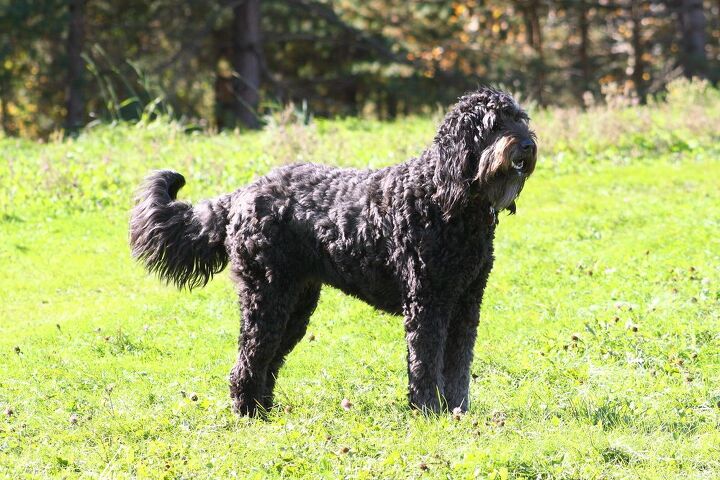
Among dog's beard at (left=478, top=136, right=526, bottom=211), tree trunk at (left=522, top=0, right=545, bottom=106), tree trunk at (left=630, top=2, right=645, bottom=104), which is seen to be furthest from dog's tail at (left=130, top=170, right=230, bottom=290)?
tree trunk at (left=630, top=2, right=645, bottom=104)

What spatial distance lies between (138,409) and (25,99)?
24.1 meters

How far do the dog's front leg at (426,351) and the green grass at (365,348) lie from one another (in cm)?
14

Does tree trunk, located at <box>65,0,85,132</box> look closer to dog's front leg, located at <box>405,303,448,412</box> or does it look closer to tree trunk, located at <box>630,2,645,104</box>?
tree trunk, located at <box>630,2,645,104</box>

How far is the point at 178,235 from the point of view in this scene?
5.98 m

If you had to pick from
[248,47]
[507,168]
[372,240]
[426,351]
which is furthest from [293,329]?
[248,47]

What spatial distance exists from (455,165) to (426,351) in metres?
1.08

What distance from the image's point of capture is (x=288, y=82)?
23.8 metres

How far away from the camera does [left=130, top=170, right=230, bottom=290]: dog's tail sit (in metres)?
5.96

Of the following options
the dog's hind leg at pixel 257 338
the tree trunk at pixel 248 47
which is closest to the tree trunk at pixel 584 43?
Result: the tree trunk at pixel 248 47

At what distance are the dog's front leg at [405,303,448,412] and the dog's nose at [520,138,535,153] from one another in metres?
1.02

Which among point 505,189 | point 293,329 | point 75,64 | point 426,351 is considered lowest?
point 293,329

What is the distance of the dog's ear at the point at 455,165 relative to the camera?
5.22 m

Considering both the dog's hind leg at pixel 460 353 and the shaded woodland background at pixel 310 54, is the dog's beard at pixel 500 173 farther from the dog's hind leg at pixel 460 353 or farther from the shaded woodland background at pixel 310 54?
the shaded woodland background at pixel 310 54

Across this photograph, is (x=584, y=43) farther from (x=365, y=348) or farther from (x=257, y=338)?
(x=257, y=338)
